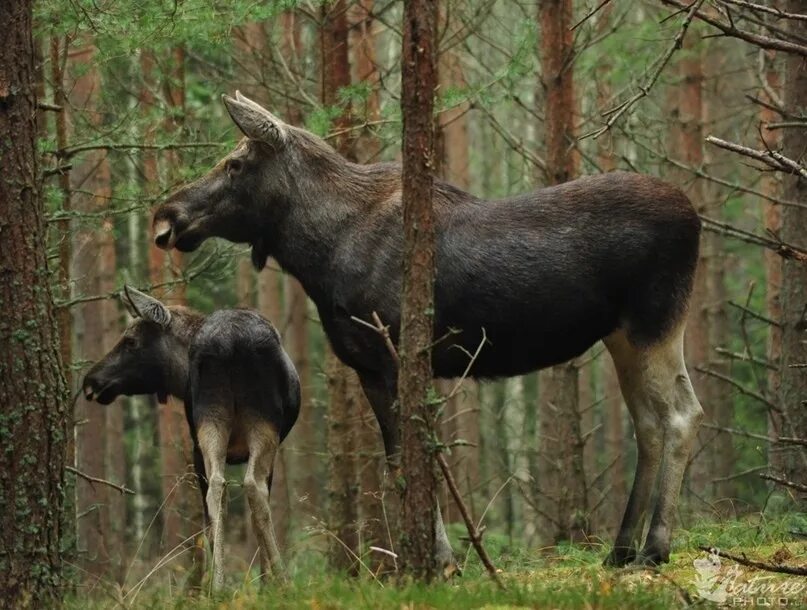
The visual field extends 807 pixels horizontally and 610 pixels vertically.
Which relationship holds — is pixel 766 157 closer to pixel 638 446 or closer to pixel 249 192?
pixel 638 446

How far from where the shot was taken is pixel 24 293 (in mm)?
7590

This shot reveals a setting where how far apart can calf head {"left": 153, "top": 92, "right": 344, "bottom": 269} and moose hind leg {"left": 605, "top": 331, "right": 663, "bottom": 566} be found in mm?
2670

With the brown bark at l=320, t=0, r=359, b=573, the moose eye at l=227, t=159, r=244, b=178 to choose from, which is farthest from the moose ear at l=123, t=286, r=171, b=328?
the brown bark at l=320, t=0, r=359, b=573

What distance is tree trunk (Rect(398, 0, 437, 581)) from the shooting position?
6.71 meters

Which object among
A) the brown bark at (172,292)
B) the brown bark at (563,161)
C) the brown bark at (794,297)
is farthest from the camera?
the brown bark at (563,161)

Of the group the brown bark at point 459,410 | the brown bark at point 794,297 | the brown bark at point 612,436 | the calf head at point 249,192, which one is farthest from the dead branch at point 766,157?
the brown bark at point 459,410

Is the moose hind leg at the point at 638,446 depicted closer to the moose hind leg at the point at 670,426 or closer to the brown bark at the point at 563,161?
the moose hind leg at the point at 670,426

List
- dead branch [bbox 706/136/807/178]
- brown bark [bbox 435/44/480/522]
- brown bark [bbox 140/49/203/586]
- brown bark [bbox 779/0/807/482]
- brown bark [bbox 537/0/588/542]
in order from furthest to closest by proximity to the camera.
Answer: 1. brown bark [bbox 435/44/480/522]
2. brown bark [bbox 537/0/588/542]
3. brown bark [bbox 140/49/203/586]
4. brown bark [bbox 779/0/807/482]
5. dead branch [bbox 706/136/807/178]

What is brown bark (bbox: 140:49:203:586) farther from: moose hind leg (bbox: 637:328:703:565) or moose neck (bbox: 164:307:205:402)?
moose hind leg (bbox: 637:328:703:565)

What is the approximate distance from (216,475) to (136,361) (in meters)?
2.18

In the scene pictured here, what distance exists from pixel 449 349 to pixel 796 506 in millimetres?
3882

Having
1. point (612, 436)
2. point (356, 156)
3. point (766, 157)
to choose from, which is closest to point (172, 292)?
point (356, 156)

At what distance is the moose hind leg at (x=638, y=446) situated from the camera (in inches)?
358

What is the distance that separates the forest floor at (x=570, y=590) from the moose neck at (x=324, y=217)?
2380mm
